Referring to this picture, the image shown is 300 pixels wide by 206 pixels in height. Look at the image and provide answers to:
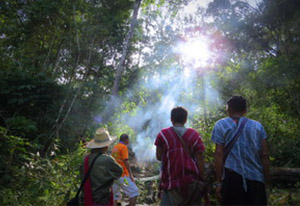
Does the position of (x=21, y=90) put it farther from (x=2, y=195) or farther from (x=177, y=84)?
(x=177, y=84)

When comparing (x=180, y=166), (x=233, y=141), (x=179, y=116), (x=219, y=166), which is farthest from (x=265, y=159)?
(x=179, y=116)

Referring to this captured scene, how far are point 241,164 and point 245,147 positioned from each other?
20cm

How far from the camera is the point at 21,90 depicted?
25.4ft

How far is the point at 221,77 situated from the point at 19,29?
11.0 metres

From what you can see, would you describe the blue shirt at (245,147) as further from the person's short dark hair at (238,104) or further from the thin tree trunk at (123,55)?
the thin tree trunk at (123,55)

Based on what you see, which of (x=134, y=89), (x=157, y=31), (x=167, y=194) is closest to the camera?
(x=167, y=194)

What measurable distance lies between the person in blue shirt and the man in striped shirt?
0.80 ft

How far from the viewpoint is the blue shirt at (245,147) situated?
2.51 meters

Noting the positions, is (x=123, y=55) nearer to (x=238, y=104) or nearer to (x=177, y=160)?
(x=238, y=104)

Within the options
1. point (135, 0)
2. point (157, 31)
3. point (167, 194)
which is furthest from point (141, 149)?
point (167, 194)

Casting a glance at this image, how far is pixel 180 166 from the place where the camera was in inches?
104

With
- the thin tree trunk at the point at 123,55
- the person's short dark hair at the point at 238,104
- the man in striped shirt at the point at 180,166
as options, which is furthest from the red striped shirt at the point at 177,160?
the thin tree trunk at the point at 123,55

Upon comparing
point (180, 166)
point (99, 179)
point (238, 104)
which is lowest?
point (99, 179)

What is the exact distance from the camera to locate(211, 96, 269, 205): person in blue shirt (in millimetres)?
2475
